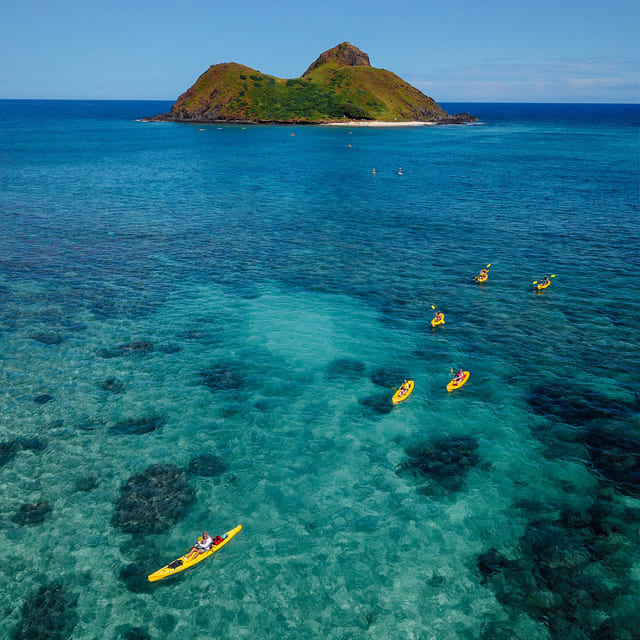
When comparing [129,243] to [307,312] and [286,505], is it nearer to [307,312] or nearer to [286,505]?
[307,312]

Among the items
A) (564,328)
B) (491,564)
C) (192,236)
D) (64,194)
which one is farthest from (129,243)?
(491,564)

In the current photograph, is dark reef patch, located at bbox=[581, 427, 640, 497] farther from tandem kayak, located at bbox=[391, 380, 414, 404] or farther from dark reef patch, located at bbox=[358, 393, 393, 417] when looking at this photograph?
dark reef patch, located at bbox=[358, 393, 393, 417]

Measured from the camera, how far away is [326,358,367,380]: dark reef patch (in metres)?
44.4

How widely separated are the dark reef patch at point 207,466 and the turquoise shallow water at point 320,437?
21 centimetres

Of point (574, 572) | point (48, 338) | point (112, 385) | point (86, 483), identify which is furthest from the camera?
point (48, 338)

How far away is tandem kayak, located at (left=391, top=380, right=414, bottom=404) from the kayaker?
19359 millimetres

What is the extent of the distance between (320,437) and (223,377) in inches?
483

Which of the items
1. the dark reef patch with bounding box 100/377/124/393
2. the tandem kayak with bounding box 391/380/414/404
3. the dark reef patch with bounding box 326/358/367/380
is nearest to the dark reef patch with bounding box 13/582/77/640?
the dark reef patch with bounding box 100/377/124/393

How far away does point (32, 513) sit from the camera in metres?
29.8

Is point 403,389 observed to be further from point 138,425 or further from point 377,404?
point 138,425

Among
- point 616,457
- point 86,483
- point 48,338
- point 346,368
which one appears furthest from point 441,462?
point 48,338

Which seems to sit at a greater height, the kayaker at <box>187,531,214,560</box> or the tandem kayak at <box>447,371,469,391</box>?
the tandem kayak at <box>447,371,469,391</box>

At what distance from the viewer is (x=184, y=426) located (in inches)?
1479

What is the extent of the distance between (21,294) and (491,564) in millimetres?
60669
